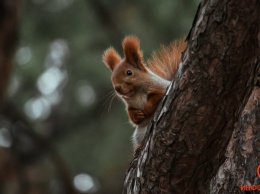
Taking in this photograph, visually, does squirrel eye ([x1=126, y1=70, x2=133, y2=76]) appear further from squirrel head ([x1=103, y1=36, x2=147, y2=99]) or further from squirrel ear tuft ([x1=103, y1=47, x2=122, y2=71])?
squirrel ear tuft ([x1=103, y1=47, x2=122, y2=71])

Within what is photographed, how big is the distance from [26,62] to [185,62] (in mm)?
4143

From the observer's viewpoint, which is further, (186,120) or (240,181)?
(240,181)

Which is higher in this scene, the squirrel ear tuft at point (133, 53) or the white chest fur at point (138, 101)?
the squirrel ear tuft at point (133, 53)

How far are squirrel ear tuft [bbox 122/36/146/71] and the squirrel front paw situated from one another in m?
0.23

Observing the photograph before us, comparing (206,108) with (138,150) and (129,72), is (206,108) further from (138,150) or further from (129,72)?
(129,72)

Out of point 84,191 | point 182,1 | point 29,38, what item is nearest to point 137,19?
point 182,1

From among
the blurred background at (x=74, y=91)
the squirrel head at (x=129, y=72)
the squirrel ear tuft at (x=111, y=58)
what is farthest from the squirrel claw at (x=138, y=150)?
the blurred background at (x=74, y=91)

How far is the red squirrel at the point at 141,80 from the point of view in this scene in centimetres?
277

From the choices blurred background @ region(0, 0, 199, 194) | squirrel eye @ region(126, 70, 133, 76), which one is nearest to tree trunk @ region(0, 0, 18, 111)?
blurred background @ region(0, 0, 199, 194)

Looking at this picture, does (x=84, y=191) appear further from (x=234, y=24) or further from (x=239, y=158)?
(x=234, y=24)

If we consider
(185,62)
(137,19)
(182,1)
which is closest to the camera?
(185,62)

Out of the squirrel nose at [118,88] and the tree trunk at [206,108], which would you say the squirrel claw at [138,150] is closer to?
the tree trunk at [206,108]

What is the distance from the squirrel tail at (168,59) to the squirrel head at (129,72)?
0.20 ft

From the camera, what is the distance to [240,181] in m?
2.45
